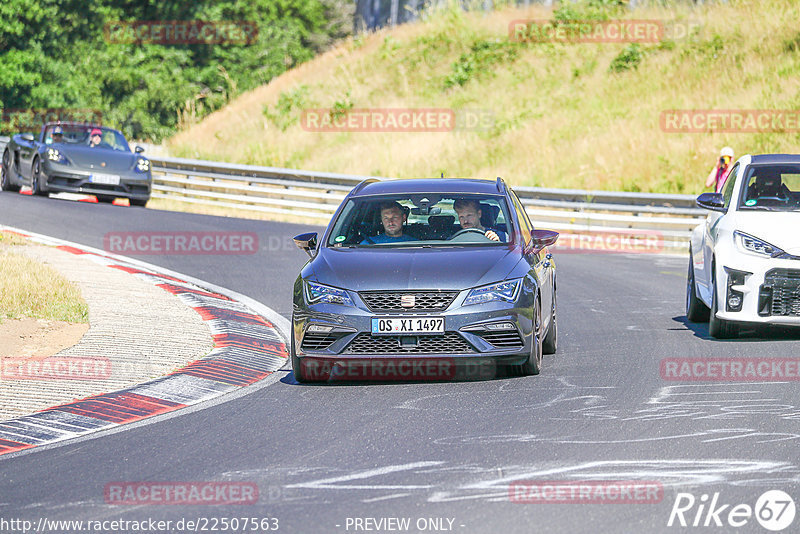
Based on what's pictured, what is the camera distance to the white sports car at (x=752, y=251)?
10.8 m

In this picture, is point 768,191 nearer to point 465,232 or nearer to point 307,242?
point 465,232

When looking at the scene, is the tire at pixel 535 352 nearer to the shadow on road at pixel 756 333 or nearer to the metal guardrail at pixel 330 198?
the shadow on road at pixel 756 333

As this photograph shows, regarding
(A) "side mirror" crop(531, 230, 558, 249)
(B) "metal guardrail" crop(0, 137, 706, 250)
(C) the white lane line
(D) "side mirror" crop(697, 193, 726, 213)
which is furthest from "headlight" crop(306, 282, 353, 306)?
(B) "metal guardrail" crop(0, 137, 706, 250)

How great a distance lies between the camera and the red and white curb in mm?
7871

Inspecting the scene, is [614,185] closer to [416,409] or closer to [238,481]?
[416,409]

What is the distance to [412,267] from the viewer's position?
9.24 m

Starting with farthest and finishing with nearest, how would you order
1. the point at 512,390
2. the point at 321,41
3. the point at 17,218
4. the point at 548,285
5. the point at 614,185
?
the point at 321,41
the point at 614,185
the point at 17,218
the point at 548,285
the point at 512,390

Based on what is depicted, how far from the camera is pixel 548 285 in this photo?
10508 mm

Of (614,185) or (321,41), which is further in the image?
(321,41)

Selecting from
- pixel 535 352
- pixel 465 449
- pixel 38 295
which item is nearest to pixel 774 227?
pixel 535 352

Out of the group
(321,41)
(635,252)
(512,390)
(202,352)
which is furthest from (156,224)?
(321,41)

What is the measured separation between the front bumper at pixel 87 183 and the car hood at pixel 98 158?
0.16 m

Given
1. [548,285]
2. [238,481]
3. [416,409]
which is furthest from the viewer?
[548,285]

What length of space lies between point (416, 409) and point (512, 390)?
96cm
